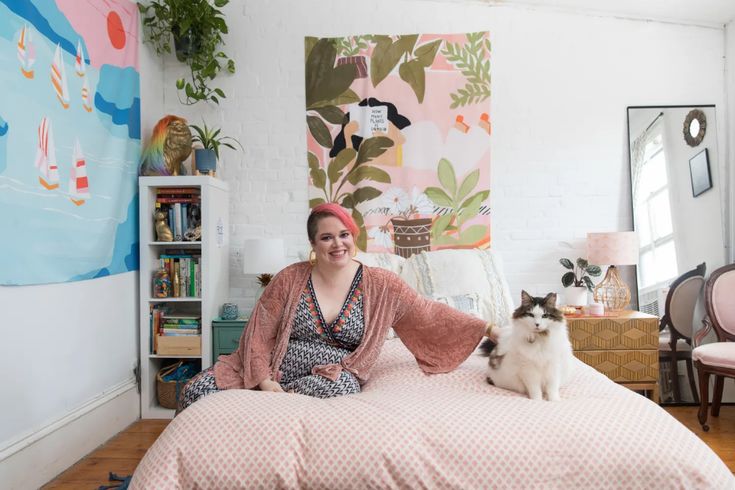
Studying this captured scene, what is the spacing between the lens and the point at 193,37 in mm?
3459

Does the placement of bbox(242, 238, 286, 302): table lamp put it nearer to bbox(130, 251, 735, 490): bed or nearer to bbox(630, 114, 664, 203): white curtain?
bbox(130, 251, 735, 490): bed

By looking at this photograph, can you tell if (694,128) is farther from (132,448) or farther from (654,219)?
(132,448)

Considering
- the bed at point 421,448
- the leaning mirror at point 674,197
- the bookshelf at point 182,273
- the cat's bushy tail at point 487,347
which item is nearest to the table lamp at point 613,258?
the leaning mirror at point 674,197

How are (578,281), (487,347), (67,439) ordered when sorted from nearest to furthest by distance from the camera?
(487,347) → (67,439) → (578,281)

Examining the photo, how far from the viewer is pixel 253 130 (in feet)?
12.1

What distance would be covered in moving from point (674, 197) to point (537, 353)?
2.55 meters

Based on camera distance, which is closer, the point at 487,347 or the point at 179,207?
the point at 487,347

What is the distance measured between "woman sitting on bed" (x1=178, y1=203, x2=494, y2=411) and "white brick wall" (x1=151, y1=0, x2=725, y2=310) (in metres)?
1.67

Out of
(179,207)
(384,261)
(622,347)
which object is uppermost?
(179,207)

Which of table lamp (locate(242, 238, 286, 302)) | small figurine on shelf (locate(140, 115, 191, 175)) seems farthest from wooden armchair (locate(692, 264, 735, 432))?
small figurine on shelf (locate(140, 115, 191, 175))

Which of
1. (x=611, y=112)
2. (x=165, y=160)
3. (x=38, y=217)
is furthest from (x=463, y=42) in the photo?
(x=38, y=217)

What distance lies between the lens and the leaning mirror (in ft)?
11.5

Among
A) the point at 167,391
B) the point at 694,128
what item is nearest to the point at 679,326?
the point at 694,128

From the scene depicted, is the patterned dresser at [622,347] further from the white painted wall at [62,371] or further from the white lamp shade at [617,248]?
the white painted wall at [62,371]
